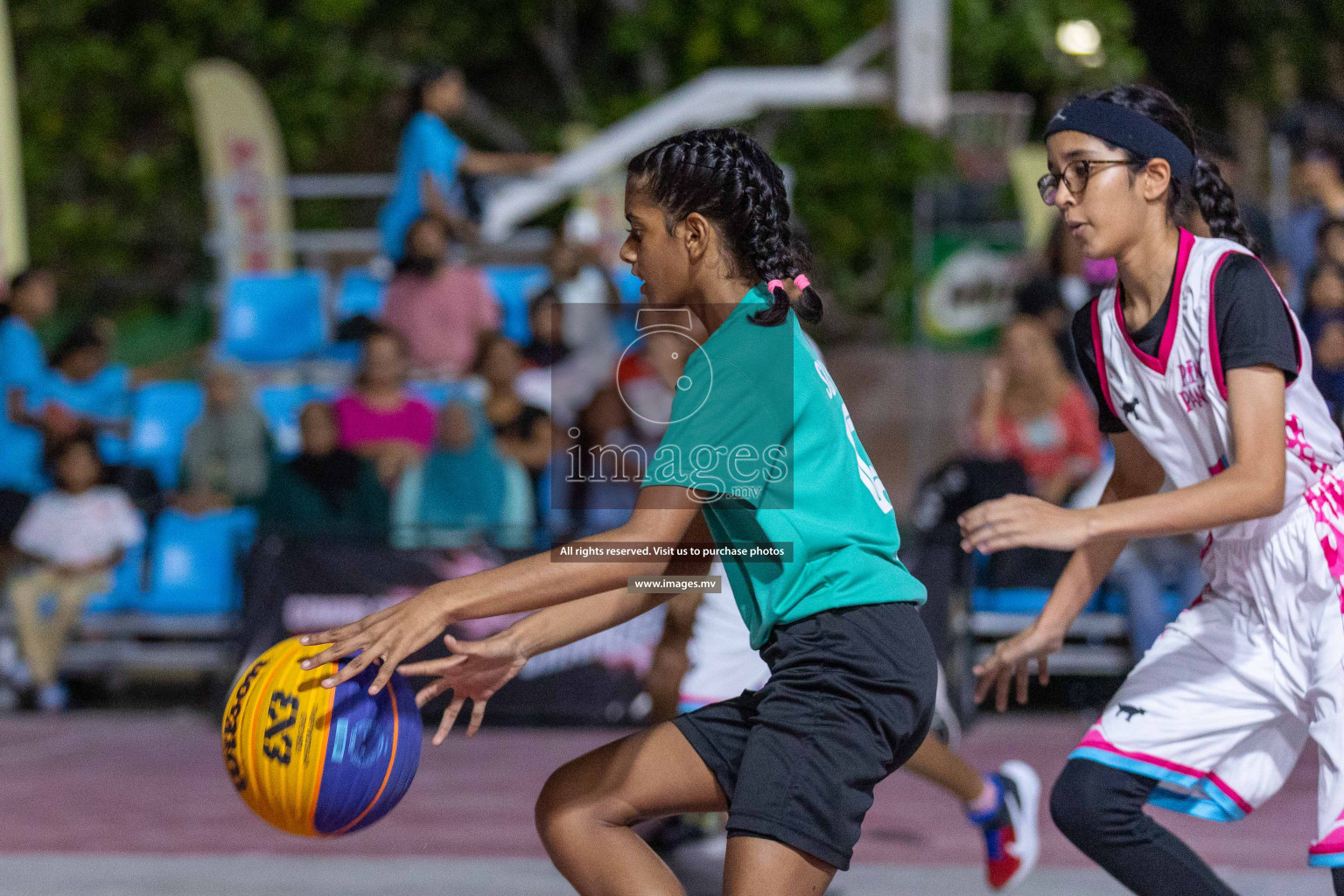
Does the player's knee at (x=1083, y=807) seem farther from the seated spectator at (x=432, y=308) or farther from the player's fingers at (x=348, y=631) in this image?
the seated spectator at (x=432, y=308)

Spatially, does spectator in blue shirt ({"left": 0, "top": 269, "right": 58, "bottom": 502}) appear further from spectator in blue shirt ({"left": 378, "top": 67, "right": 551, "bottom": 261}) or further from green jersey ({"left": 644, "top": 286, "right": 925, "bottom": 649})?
green jersey ({"left": 644, "top": 286, "right": 925, "bottom": 649})

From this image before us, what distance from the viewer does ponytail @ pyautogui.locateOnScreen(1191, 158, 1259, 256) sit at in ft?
11.5

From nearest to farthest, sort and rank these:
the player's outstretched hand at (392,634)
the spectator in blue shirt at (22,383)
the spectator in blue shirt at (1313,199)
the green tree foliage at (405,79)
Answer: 1. the player's outstretched hand at (392,634)
2. the spectator in blue shirt at (1313,199)
3. the spectator in blue shirt at (22,383)
4. the green tree foliage at (405,79)

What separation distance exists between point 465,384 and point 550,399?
0.54 meters

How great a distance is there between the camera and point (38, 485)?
9.10 meters

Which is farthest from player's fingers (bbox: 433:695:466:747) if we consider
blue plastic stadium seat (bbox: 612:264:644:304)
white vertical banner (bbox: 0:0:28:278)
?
white vertical banner (bbox: 0:0:28:278)

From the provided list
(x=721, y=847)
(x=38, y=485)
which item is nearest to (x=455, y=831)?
(x=721, y=847)

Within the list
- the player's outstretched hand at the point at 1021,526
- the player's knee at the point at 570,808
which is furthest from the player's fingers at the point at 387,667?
the player's outstretched hand at the point at 1021,526

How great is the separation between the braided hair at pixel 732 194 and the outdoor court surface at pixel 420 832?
245 centimetres

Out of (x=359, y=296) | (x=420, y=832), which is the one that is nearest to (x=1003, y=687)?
(x=420, y=832)

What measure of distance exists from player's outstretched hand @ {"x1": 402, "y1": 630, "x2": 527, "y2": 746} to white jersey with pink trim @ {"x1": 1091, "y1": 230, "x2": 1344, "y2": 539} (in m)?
1.49

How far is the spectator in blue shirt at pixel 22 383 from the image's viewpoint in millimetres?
9117

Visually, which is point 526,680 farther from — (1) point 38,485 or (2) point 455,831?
(1) point 38,485

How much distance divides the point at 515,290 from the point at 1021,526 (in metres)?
8.49
